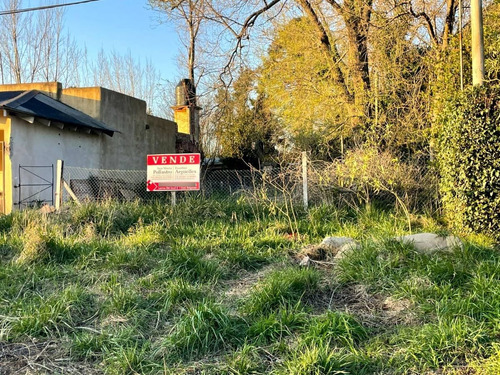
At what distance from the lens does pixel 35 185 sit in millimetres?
11453

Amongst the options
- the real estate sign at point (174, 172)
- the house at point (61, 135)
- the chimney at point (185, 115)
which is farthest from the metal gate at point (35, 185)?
the chimney at point (185, 115)

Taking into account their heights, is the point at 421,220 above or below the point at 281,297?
above

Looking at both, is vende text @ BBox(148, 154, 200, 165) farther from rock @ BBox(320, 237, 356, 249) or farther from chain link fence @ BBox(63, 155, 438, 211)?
rock @ BBox(320, 237, 356, 249)

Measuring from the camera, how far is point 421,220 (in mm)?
7184

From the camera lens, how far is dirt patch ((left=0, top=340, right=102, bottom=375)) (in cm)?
309

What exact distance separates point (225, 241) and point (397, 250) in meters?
2.63

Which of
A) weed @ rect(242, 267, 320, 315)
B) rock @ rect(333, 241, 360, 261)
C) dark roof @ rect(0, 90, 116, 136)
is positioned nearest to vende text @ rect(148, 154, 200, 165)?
rock @ rect(333, 241, 360, 261)

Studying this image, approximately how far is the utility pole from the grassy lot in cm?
274

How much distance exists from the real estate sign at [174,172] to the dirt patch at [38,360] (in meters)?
4.95

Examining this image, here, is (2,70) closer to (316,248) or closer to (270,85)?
(270,85)

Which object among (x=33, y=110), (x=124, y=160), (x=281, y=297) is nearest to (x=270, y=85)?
(x=124, y=160)

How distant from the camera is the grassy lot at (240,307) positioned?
119 inches

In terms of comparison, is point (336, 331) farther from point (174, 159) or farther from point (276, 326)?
point (174, 159)

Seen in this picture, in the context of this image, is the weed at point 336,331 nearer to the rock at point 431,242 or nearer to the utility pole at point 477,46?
the rock at point 431,242
